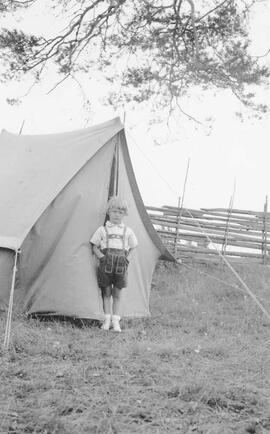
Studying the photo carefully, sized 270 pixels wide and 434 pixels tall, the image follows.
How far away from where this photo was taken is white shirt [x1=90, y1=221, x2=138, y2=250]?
5.04 m

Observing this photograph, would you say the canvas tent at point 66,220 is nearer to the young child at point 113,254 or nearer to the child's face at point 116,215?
the young child at point 113,254

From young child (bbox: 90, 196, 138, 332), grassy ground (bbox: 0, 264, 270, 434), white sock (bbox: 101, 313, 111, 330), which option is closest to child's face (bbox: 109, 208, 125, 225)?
young child (bbox: 90, 196, 138, 332)

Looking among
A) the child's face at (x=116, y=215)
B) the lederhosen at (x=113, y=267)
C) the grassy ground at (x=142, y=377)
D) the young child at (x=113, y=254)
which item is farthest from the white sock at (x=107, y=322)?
the child's face at (x=116, y=215)

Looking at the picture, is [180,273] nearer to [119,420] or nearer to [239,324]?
[239,324]

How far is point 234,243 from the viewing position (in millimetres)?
9781

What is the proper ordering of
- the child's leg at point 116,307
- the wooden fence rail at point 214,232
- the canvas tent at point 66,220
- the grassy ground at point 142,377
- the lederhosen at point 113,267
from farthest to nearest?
the wooden fence rail at point 214,232
the canvas tent at point 66,220
the lederhosen at point 113,267
the child's leg at point 116,307
the grassy ground at point 142,377

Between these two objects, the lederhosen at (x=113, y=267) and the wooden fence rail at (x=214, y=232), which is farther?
the wooden fence rail at (x=214, y=232)

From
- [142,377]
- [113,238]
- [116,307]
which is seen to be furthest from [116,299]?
[142,377]

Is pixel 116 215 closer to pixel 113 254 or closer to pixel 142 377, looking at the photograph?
pixel 113 254

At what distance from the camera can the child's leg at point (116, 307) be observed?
487 cm

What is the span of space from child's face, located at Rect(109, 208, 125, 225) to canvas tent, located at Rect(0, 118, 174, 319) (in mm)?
315

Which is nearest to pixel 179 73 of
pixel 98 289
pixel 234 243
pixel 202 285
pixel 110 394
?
pixel 234 243

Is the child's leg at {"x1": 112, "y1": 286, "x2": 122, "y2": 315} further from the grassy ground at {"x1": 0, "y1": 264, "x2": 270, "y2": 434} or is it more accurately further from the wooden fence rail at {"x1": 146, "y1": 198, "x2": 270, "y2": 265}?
the wooden fence rail at {"x1": 146, "y1": 198, "x2": 270, "y2": 265}

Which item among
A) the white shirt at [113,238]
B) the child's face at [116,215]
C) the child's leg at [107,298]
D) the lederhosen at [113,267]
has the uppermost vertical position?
the child's face at [116,215]
